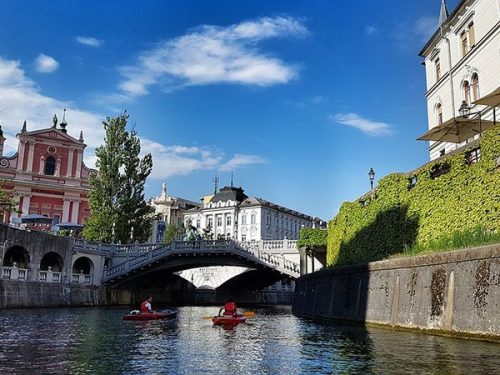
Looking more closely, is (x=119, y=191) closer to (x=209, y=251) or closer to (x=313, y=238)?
(x=209, y=251)

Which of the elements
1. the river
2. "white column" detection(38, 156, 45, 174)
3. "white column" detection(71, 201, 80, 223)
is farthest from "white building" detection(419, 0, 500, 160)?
"white column" detection(38, 156, 45, 174)

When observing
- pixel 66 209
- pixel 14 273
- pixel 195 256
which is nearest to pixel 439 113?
pixel 195 256

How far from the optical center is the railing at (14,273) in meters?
36.5

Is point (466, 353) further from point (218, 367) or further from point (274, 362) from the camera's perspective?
point (218, 367)

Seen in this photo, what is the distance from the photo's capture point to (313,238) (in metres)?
47.1

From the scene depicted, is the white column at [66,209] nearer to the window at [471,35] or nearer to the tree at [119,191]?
the tree at [119,191]

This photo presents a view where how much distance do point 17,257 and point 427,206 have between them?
33.7 meters

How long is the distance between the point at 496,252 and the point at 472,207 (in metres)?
6.04

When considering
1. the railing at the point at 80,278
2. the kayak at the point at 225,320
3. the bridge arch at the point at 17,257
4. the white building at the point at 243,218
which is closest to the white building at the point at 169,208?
the white building at the point at 243,218

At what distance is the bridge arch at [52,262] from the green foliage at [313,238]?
22.1m

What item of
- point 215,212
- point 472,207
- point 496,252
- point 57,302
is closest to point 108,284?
point 57,302

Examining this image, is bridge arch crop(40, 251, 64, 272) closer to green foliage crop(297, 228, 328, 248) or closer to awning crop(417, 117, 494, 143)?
green foliage crop(297, 228, 328, 248)

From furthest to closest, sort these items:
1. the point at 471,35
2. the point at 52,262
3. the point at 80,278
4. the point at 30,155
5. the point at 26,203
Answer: the point at 30,155 < the point at 26,203 < the point at 80,278 < the point at 52,262 < the point at 471,35

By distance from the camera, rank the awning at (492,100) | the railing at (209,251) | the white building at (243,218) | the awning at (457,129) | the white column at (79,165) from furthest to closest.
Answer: the white building at (243,218)
the white column at (79,165)
the railing at (209,251)
the awning at (457,129)
the awning at (492,100)
